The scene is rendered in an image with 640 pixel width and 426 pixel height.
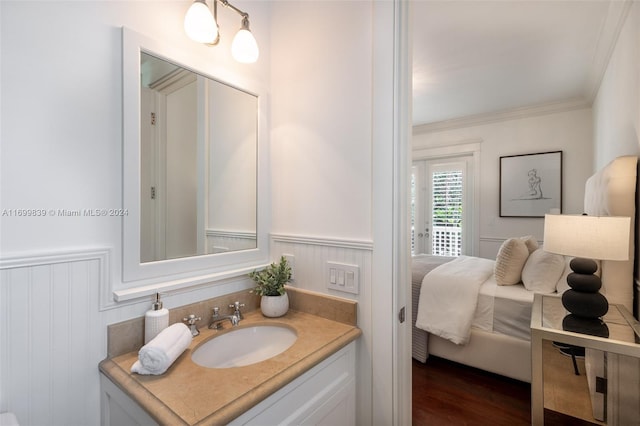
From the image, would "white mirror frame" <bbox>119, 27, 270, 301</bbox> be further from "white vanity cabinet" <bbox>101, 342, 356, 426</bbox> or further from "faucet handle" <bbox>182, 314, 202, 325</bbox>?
"white vanity cabinet" <bbox>101, 342, 356, 426</bbox>

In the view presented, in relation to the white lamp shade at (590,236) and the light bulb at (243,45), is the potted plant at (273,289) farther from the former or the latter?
the white lamp shade at (590,236)

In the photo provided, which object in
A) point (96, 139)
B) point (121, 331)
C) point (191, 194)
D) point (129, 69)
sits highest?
point (129, 69)

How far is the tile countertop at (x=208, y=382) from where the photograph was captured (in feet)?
2.24

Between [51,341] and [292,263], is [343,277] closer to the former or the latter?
[292,263]

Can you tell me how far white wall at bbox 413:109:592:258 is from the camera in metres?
3.50

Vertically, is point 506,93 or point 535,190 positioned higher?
point 506,93

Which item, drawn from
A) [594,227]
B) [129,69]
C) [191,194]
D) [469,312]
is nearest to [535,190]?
[469,312]

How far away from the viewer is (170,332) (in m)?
0.90

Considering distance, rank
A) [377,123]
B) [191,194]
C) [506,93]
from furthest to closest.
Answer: [506,93] < [191,194] < [377,123]

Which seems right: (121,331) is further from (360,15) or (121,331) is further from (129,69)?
(360,15)

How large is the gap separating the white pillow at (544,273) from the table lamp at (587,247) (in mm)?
658

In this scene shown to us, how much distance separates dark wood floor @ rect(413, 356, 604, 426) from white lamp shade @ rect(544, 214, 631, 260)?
106 centimetres

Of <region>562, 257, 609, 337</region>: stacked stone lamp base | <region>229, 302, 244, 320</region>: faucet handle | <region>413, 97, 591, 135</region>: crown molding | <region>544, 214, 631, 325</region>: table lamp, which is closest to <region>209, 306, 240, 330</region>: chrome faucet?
<region>229, 302, 244, 320</region>: faucet handle

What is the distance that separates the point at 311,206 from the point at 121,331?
0.81 meters
